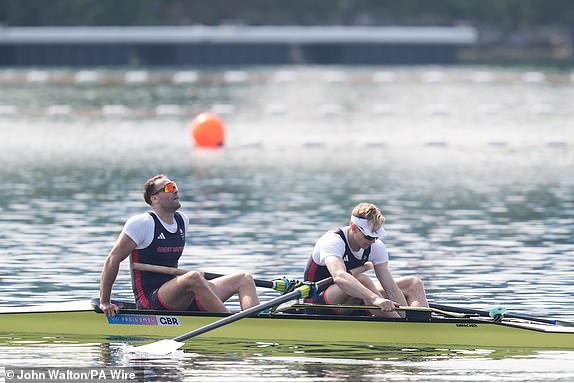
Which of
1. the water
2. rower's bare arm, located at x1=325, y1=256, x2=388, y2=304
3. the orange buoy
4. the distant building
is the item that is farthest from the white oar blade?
the distant building

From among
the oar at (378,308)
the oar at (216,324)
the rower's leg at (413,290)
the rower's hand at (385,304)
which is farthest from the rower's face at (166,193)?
the rower's leg at (413,290)

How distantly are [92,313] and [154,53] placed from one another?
3925 inches

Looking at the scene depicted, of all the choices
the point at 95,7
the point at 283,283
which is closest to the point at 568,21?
the point at 95,7

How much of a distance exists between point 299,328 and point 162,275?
1612 mm

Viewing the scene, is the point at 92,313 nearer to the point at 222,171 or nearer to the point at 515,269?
the point at 515,269

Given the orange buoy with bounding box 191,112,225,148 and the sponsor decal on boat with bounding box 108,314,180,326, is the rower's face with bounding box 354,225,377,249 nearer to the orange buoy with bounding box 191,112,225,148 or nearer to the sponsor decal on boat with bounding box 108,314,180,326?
the sponsor decal on boat with bounding box 108,314,180,326

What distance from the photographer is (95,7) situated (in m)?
133

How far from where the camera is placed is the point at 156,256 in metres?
17.8

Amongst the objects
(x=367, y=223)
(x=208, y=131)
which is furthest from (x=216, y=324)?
(x=208, y=131)

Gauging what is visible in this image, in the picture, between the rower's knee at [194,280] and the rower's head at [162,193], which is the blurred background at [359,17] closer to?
the rower's head at [162,193]

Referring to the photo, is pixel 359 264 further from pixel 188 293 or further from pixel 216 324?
pixel 188 293

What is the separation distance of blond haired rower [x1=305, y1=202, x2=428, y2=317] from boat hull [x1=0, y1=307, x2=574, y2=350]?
298mm

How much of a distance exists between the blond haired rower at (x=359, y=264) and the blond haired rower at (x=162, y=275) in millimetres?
838

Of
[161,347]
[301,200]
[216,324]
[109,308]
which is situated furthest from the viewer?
[301,200]
